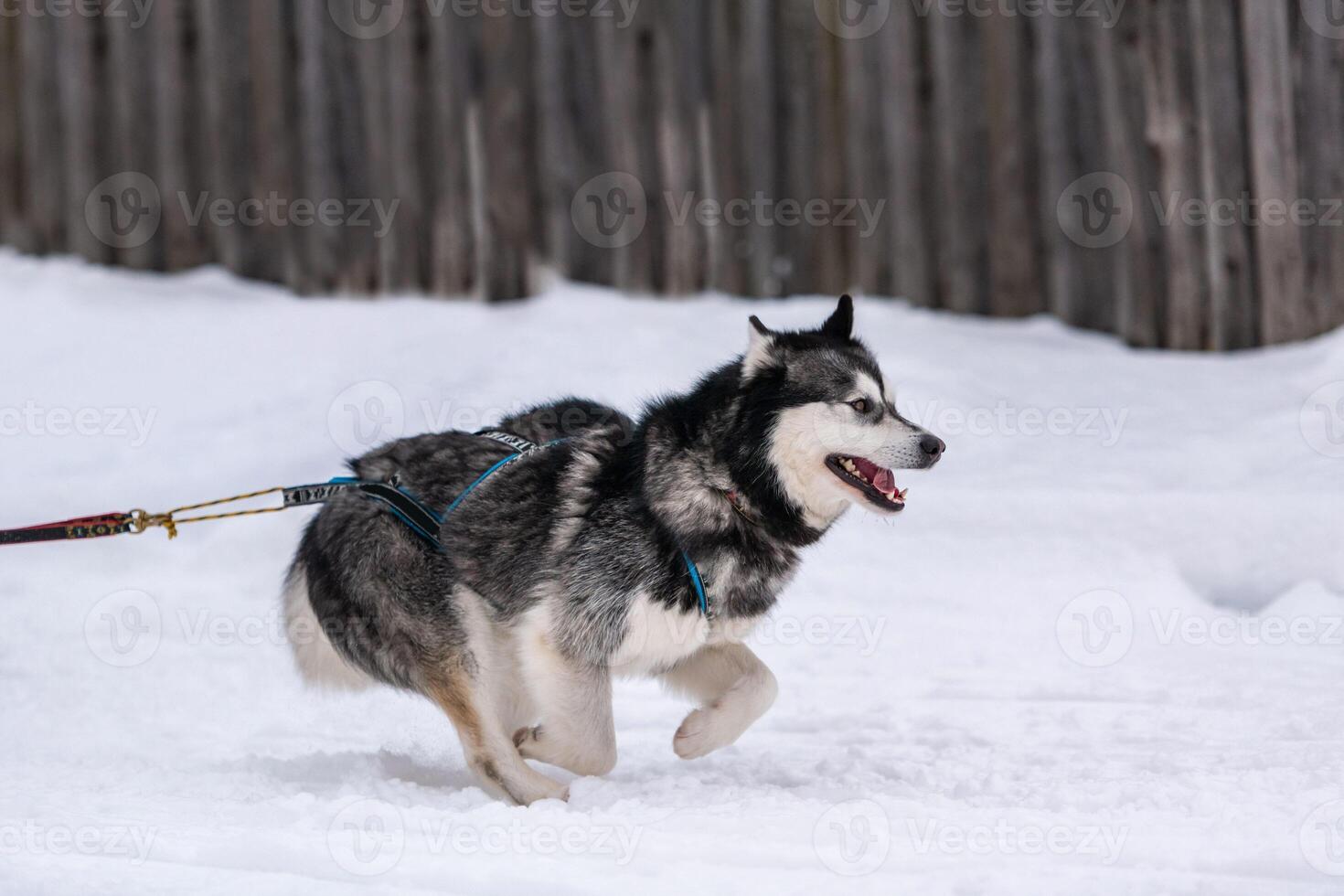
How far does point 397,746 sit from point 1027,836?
7.18 ft

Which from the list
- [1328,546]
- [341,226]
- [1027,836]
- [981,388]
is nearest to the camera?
[1027,836]

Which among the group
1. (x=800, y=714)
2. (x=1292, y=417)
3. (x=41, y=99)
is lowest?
(x=800, y=714)

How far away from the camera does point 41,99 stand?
8.12m

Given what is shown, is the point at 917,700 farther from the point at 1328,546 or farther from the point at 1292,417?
the point at 1292,417

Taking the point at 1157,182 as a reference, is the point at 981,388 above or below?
below

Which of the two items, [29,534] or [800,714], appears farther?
[800,714]

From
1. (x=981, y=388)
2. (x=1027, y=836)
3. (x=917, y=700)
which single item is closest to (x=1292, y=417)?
(x=981, y=388)
